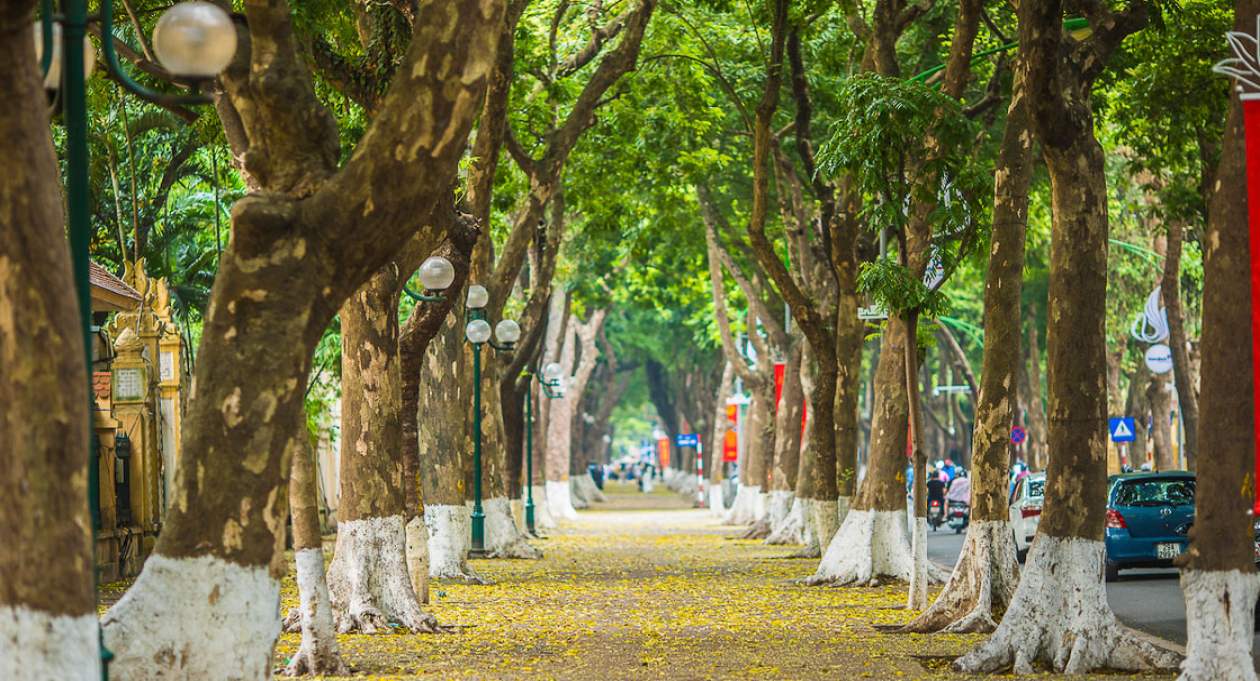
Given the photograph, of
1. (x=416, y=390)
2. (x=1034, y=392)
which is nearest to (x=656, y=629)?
(x=416, y=390)

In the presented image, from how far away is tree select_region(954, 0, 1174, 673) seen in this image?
34.3 ft

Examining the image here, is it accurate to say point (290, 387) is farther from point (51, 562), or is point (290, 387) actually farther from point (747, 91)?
point (747, 91)

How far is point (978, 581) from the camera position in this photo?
1313 cm

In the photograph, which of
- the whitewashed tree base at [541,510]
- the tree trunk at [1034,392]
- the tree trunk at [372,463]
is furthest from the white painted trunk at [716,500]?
the tree trunk at [372,463]

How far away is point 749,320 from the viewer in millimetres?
33562

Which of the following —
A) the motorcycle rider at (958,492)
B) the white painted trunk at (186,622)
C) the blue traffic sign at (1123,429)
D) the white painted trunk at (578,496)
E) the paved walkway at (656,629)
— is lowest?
the white painted trunk at (578,496)

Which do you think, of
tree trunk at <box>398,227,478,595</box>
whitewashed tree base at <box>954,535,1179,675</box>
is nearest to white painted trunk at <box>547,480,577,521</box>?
tree trunk at <box>398,227,478,595</box>

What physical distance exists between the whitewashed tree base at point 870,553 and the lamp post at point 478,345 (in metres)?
5.34

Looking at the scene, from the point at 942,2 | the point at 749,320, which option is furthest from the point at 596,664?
the point at 749,320

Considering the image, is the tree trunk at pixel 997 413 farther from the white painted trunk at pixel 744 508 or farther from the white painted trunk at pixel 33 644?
the white painted trunk at pixel 744 508

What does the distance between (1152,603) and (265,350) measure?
1218cm

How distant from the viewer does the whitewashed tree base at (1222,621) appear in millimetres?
8281

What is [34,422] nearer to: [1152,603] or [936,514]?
[1152,603]

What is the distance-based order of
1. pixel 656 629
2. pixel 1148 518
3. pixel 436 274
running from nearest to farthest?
pixel 436 274, pixel 656 629, pixel 1148 518
